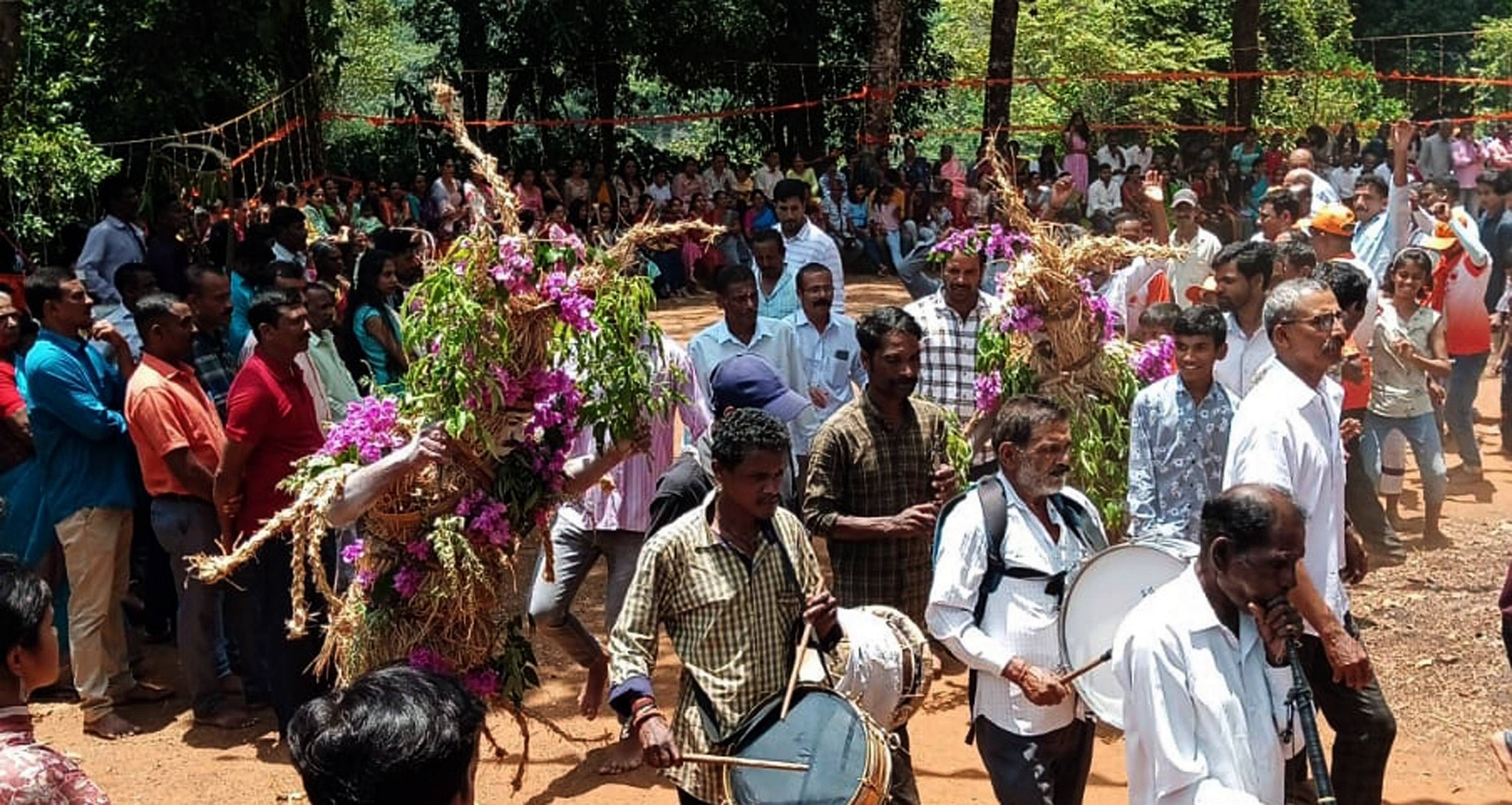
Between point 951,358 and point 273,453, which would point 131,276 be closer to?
point 273,453

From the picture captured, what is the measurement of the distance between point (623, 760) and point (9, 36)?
5.79 metres

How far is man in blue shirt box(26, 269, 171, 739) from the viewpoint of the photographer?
6668 mm

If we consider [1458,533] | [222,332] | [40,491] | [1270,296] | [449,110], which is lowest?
[1458,533]

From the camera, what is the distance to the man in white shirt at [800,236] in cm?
908

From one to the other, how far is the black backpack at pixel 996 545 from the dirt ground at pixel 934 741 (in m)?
1.56

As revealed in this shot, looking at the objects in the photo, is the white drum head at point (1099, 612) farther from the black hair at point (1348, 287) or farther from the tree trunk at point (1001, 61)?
the tree trunk at point (1001, 61)

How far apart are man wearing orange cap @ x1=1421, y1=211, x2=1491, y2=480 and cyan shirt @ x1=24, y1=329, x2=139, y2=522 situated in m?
8.23

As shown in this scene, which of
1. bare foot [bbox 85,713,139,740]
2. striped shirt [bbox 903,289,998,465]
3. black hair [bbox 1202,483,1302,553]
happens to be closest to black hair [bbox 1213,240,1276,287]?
striped shirt [bbox 903,289,998,465]

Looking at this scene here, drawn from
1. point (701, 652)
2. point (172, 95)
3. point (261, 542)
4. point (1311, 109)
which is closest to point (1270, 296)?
point (701, 652)

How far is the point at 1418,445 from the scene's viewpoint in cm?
923

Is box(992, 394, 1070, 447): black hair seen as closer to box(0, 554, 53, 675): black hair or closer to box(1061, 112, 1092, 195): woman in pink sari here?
box(0, 554, 53, 675): black hair

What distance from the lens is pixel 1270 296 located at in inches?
195

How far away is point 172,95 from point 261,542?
47.6ft

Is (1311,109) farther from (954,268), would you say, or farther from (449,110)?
(449,110)
